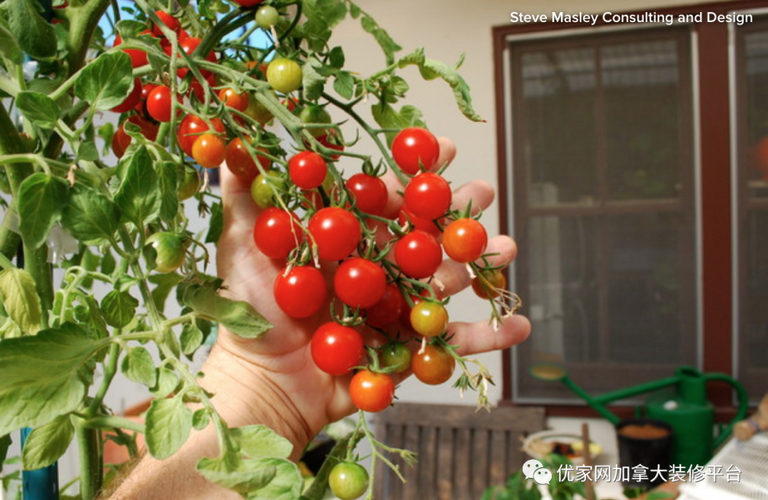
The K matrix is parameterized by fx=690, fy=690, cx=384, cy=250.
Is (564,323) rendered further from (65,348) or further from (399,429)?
(65,348)

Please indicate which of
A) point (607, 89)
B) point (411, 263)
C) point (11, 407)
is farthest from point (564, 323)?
point (11, 407)

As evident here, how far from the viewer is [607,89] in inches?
101

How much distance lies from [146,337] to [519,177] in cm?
246

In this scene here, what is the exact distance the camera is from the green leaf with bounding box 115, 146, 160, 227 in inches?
11.8

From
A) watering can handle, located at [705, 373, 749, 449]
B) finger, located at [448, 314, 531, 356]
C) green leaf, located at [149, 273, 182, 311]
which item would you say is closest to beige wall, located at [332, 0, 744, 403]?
watering can handle, located at [705, 373, 749, 449]

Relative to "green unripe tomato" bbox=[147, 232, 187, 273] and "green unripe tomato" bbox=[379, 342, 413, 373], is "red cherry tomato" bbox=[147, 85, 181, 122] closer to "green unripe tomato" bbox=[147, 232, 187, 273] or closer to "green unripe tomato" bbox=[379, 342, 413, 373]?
"green unripe tomato" bbox=[147, 232, 187, 273]

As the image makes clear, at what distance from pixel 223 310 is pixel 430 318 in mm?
118

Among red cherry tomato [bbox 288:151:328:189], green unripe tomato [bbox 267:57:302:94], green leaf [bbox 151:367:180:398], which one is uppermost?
green unripe tomato [bbox 267:57:302:94]

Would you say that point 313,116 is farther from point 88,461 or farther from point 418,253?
point 88,461

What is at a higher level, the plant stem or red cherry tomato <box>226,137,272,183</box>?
red cherry tomato <box>226,137,272,183</box>

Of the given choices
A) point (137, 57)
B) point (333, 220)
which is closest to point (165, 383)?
point (333, 220)

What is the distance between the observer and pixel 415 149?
415 millimetres

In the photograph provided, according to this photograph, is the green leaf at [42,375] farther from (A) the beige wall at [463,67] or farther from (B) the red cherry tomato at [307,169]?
(A) the beige wall at [463,67]

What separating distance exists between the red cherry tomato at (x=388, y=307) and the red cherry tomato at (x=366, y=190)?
5 centimetres
